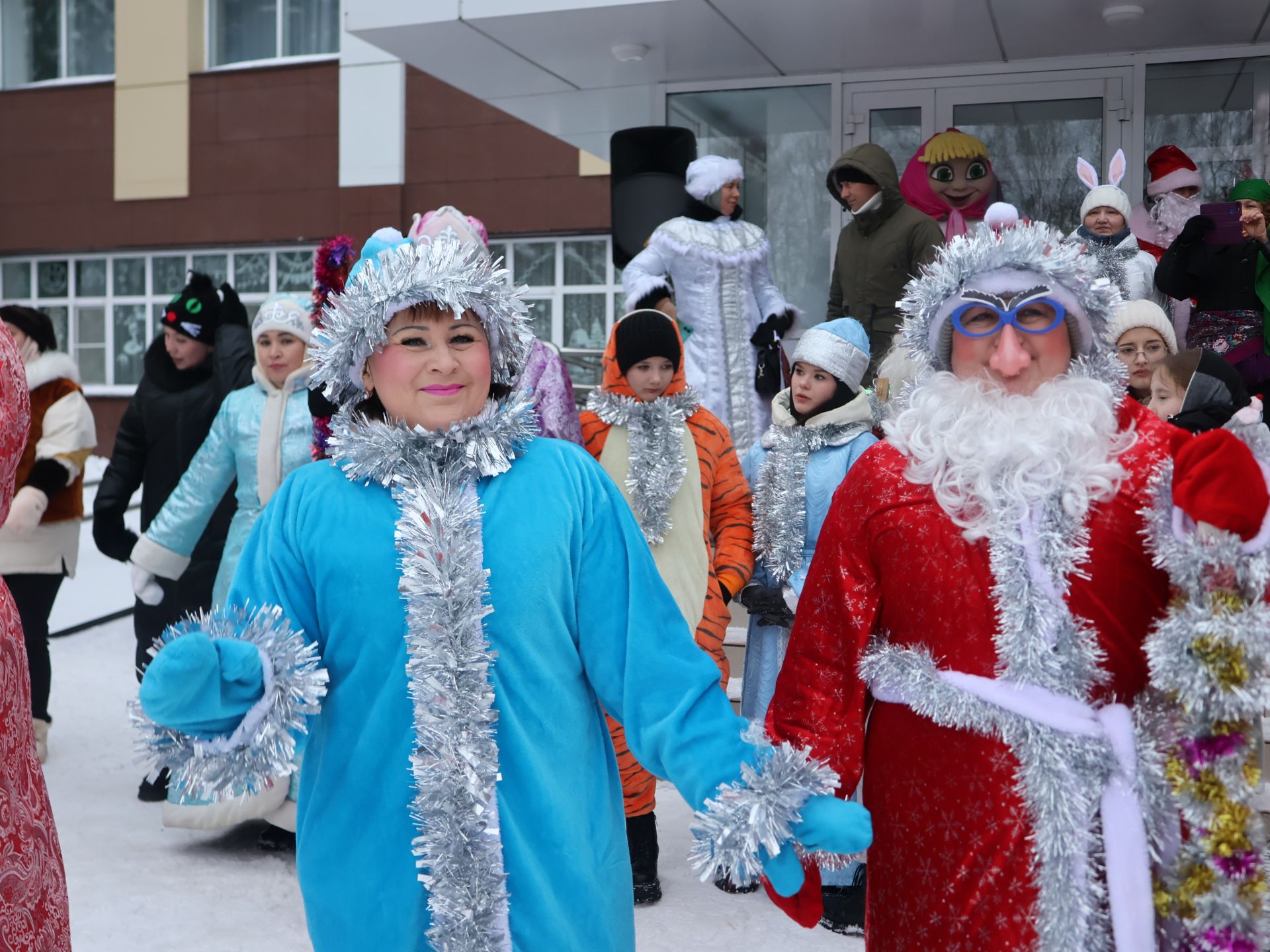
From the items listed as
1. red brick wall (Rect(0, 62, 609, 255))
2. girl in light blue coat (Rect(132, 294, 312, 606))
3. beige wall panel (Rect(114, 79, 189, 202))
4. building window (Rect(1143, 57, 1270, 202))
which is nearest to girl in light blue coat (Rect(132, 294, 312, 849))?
girl in light blue coat (Rect(132, 294, 312, 606))

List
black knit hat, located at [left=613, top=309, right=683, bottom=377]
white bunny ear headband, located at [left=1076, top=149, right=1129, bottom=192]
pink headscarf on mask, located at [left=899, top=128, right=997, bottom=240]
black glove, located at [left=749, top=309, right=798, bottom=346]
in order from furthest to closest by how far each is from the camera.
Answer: pink headscarf on mask, located at [left=899, top=128, right=997, bottom=240] → black glove, located at [left=749, top=309, right=798, bottom=346] → white bunny ear headband, located at [left=1076, top=149, right=1129, bottom=192] → black knit hat, located at [left=613, top=309, right=683, bottom=377]

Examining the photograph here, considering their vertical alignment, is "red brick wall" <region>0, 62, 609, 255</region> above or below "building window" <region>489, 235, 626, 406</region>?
above

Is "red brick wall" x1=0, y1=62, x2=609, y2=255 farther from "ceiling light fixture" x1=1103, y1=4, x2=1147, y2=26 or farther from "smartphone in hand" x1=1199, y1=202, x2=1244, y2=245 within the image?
"smartphone in hand" x1=1199, y1=202, x2=1244, y2=245

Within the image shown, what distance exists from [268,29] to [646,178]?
12.0m

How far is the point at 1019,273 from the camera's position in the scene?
7.55 feet

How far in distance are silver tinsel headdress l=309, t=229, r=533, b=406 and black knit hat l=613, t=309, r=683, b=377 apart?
2.16m

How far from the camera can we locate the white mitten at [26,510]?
5531mm

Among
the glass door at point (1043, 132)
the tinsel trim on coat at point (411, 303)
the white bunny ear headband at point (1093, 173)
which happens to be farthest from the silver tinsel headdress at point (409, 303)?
the glass door at point (1043, 132)

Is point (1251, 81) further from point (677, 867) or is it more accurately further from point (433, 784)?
point (433, 784)

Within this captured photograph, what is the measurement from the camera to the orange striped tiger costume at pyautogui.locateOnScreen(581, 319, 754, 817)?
4348 millimetres

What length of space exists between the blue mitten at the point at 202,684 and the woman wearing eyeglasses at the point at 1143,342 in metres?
3.83

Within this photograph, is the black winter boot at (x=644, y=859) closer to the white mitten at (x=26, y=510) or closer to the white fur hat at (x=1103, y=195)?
the white mitten at (x=26, y=510)

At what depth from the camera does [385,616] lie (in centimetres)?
214

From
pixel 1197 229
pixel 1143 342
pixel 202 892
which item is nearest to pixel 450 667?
pixel 202 892
